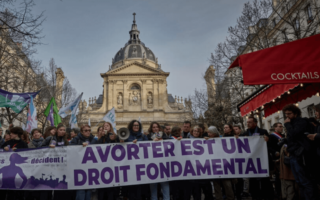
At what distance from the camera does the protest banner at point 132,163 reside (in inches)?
231

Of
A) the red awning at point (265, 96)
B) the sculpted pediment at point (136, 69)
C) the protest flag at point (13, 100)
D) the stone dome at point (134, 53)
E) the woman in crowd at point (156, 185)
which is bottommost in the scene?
the woman in crowd at point (156, 185)

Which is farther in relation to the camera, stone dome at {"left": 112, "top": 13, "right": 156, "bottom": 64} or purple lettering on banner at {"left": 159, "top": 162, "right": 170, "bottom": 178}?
stone dome at {"left": 112, "top": 13, "right": 156, "bottom": 64}

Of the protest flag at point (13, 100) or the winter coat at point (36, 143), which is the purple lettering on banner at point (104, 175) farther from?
Result: the protest flag at point (13, 100)

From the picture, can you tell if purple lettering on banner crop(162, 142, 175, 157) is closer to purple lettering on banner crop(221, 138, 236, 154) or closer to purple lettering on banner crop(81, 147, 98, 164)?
purple lettering on banner crop(221, 138, 236, 154)

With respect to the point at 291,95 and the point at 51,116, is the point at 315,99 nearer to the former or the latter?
the point at 291,95

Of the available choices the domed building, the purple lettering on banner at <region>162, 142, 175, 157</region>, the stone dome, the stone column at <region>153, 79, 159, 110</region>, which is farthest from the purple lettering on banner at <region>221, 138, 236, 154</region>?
the stone dome

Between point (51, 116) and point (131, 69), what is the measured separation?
38.3 m

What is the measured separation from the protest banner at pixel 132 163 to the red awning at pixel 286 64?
6.26ft

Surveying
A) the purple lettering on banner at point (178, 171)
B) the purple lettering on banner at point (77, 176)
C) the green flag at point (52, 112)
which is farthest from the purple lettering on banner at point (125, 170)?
the green flag at point (52, 112)

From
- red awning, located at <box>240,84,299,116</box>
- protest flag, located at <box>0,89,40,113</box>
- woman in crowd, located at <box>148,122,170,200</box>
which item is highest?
protest flag, located at <box>0,89,40,113</box>

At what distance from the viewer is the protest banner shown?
5.87m

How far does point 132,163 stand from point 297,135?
3527 millimetres

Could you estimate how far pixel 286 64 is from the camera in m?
4.87

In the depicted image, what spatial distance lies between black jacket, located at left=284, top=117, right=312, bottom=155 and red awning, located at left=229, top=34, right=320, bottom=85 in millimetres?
848
